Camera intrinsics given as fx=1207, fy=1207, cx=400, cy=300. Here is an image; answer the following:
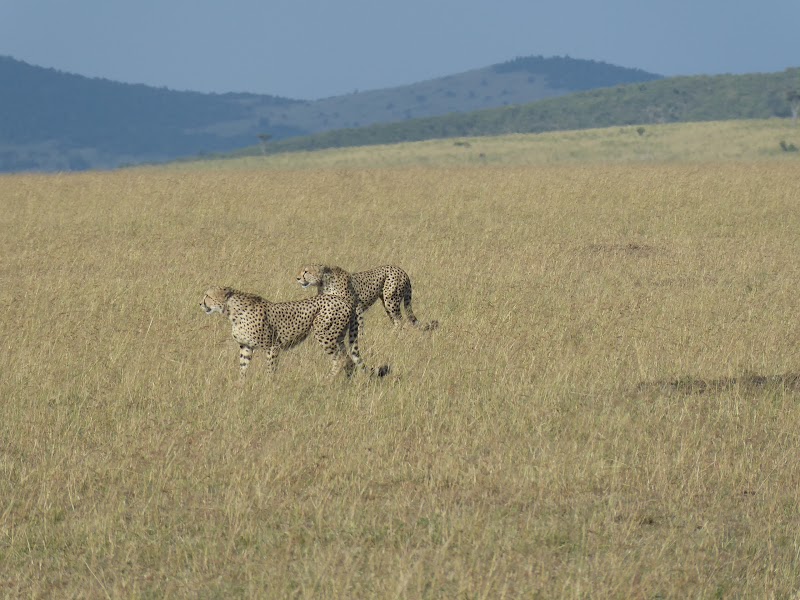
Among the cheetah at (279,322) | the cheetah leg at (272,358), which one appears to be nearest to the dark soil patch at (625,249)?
the cheetah at (279,322)

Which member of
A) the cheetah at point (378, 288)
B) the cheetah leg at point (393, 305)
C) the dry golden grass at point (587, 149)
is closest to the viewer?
the cheetah at point (378, 288)

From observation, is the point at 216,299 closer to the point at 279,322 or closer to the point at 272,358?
the point at 279,322

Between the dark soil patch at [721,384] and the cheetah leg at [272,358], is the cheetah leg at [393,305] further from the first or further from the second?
the dark soil patch at [721,384]

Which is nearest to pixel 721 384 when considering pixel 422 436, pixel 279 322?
pixel 422 436

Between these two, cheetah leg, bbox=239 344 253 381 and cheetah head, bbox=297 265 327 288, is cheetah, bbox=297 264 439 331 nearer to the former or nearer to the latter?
cheetah head, bbox=297 265 327 288

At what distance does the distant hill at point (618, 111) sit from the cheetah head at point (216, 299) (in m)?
111

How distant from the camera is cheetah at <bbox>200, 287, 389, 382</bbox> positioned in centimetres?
812

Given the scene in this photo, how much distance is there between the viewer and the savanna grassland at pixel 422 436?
5.05 meters

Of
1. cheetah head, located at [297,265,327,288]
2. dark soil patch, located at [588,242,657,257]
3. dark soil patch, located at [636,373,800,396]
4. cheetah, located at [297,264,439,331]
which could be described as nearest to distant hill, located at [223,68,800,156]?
dark soil patch, located at [588,242,657,257]

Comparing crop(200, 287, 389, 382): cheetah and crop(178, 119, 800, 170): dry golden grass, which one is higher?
crop(200, 287, 389, 382): cheetah

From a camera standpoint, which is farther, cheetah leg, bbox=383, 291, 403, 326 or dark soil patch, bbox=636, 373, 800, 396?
cheetah leg, bbox=383, 291, 403, 326

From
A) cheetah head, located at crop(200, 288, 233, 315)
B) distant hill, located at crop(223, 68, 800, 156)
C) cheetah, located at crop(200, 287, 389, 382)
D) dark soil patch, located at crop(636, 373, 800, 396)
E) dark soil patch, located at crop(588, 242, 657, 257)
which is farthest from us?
distant hill, located at crop(223, 68, 800, 156)

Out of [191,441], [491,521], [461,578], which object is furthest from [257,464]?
[461,578]

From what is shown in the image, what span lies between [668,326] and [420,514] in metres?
5.30
